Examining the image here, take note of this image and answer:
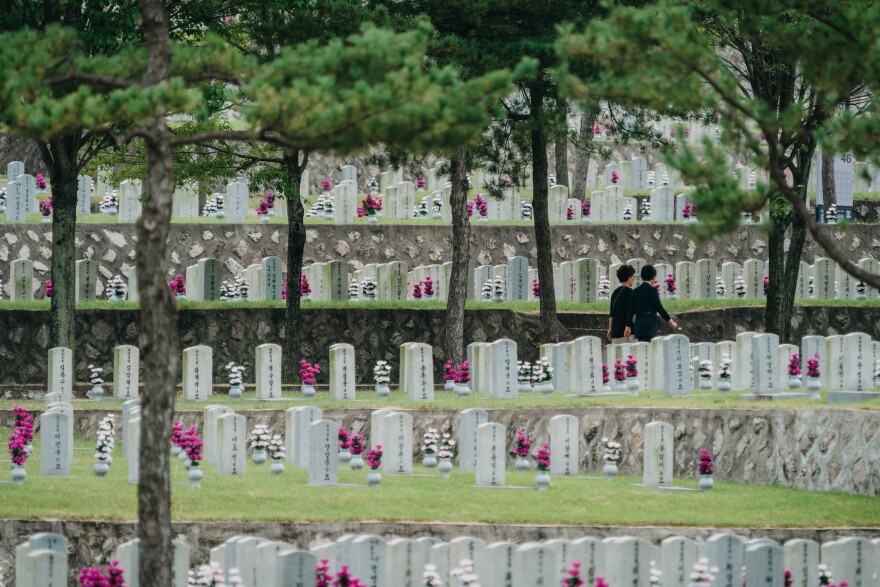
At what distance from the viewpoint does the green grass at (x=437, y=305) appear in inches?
1041

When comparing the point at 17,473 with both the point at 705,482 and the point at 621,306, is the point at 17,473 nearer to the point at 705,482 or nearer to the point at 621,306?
the point at 705,482

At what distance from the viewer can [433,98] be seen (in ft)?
36.9

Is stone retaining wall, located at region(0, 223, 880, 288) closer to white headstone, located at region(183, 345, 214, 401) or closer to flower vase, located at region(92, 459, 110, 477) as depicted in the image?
white headstone, located at region(183, 345, 214, 401)

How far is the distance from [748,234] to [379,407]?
15.4m

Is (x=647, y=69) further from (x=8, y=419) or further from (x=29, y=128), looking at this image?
(x=8, y=419)

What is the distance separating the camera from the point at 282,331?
26781mm

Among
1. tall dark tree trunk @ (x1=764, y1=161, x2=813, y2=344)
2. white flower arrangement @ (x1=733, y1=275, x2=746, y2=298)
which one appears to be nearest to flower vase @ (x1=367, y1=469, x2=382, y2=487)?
tall dark tree trunk @ (x1=764, y1=161, x2=813, y2=344)

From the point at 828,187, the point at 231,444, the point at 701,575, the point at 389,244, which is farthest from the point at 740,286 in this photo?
the point at 701,575

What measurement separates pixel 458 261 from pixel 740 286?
7631mm

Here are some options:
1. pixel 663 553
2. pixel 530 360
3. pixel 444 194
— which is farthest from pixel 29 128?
pixel 444 194

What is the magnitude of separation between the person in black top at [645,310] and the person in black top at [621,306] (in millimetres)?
98

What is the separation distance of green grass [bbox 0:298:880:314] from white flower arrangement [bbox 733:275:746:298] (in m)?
0.69

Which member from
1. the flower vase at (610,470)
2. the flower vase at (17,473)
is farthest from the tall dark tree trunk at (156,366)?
the flower vase at (610,470)

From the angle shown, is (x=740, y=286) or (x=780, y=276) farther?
(x=740, y=286)
